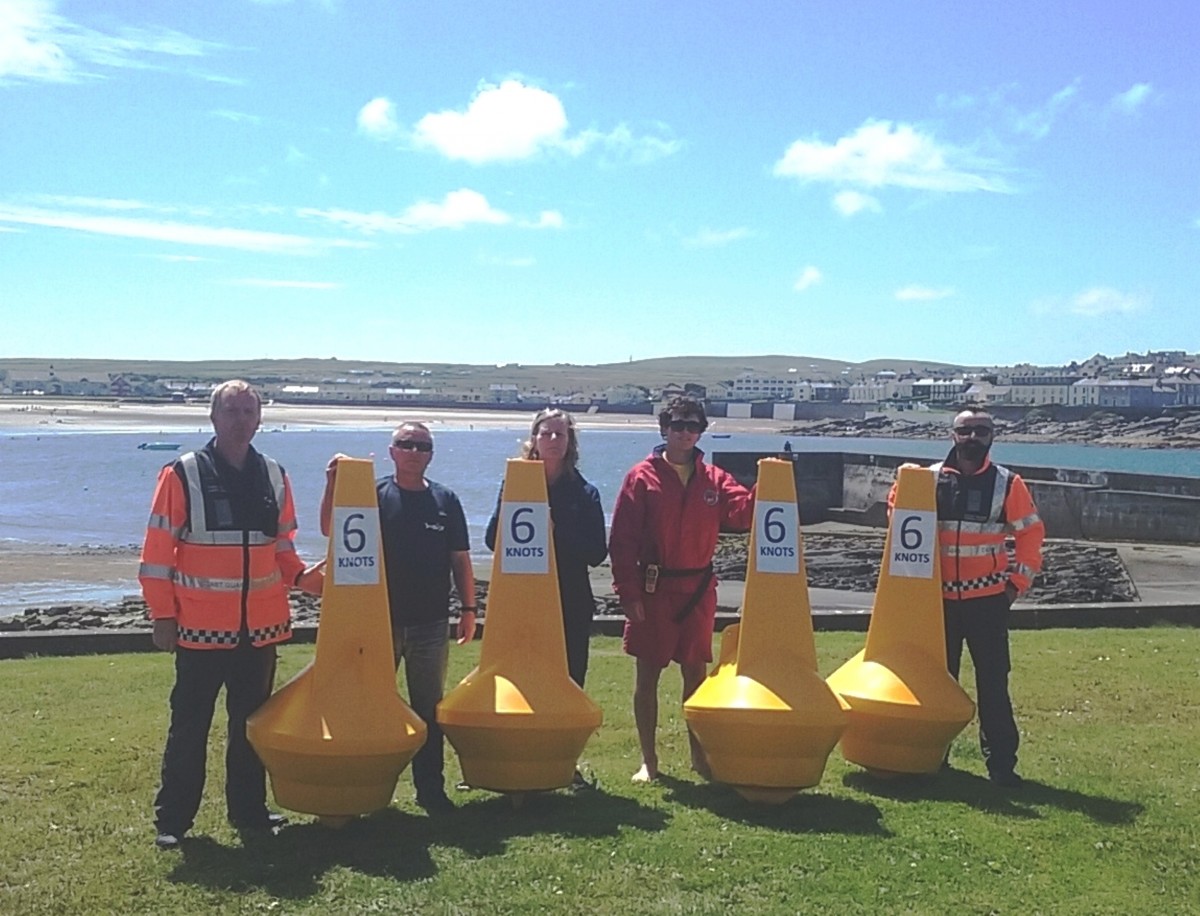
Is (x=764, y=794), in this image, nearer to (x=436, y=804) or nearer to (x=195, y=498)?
(x=436, y=804)

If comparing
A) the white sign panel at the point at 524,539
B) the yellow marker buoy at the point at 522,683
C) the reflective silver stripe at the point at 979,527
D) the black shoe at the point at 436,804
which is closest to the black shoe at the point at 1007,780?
the reflective silver stripe at the point at 979,527

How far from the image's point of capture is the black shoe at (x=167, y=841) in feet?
18.6

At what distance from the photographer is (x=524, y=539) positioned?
6.49 meters

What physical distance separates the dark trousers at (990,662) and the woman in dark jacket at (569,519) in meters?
1.91

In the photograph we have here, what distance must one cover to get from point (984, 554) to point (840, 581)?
20028 mm

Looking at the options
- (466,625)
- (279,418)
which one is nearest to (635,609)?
(466,625)

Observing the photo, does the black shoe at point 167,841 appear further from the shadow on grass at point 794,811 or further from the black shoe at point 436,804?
the shadow on grass at point 794,811

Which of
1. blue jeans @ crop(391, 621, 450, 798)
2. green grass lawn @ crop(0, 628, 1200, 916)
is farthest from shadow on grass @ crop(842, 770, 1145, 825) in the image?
blue jeans @ crop(391, 621, 450, 798)

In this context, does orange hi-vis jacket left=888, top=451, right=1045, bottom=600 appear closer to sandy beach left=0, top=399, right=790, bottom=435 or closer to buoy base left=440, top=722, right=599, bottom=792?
buoy base left=440, top=722, right=599, bottom=792

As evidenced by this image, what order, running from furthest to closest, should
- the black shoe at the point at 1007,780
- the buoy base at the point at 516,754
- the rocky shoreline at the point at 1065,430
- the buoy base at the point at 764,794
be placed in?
1. the rocky shoreline at the point at 1065,430
2. the black shoe at the point at 1007,780
3. the buoy base at the point at 764,794
4. the buoy base at the point at 516,754

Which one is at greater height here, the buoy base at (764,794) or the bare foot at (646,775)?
the buoy base at (764,794)

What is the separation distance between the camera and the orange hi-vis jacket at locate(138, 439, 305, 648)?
573 cm

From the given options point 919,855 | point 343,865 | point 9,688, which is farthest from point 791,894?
point 9,688

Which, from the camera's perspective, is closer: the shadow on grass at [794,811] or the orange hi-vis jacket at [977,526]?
the shadow on grass at [794,811]
